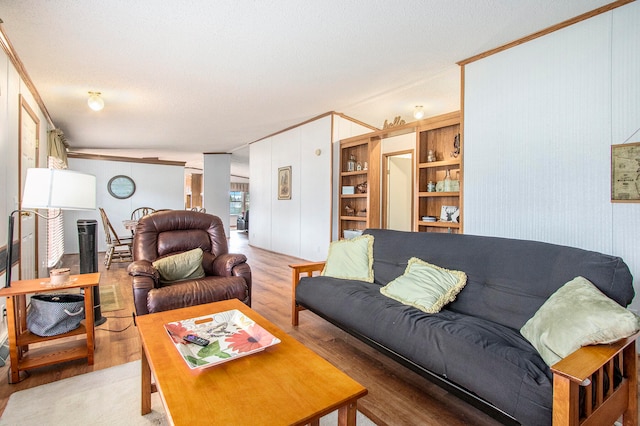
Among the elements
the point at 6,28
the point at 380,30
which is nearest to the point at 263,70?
the point at 380,30

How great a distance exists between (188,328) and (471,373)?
4.54 feet

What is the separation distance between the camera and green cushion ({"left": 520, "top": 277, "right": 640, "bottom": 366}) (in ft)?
4.06

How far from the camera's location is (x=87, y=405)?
5.55 feet

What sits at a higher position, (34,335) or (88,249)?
(88,249)

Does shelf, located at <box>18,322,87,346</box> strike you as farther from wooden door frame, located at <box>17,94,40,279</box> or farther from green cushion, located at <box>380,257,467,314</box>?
green cushion, located at <box>380,257,467,314</box>

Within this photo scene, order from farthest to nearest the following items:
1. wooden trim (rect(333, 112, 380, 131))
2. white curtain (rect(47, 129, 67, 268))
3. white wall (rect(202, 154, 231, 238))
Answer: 1. white wall (rect(202, 154, 231, 238))
2. wooden trim (rect(333, 112, 380, 131))
3. white curtain (rect(47, 129, 67, 268))

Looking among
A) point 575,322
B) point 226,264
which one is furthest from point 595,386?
point 226,264

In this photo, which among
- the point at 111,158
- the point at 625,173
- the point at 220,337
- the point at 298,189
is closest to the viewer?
the point at 220,337

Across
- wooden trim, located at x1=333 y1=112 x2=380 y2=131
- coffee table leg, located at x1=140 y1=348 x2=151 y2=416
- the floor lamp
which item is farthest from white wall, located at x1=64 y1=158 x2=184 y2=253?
coffee table leg, located at x1=140 y1=348 x2=151 y2=416

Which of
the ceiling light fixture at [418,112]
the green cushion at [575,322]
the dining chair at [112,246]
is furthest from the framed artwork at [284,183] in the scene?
the green cushion at [575,322]

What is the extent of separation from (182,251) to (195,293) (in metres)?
0.77

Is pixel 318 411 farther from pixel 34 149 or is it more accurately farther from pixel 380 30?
pixel 34 149

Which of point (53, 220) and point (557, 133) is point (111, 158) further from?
point (557, 133)

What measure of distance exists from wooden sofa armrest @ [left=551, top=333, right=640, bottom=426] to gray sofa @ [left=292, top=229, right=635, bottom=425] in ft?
0.36
